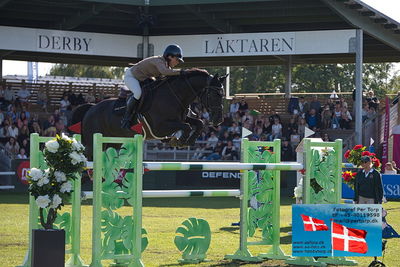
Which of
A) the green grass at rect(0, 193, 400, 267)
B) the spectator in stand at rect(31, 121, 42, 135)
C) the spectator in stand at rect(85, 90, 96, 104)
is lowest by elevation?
the green grass at rect(0, 193, 400, 267)

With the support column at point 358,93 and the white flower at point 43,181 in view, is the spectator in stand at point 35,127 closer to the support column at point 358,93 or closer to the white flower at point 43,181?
the support column at point 358,93

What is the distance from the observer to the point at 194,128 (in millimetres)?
10375

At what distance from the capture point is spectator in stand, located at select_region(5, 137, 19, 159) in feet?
69.3

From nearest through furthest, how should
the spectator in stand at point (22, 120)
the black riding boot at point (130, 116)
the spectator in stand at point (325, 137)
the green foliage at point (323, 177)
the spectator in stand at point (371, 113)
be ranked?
1. the green foliage at point (323, 177)
2. the black riding boot at point (130, 116)
3. the spectator in stand at point (325, 137)
4. the spectator in stand at point (22, 120)
5. the spectator in stand at point (371, 113)

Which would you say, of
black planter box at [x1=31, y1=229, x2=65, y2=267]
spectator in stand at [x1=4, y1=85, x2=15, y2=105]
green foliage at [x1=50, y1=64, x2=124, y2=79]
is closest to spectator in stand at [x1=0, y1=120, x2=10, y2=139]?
spectator in stand at [x1=4, y1=85, x2=15, y2=105]

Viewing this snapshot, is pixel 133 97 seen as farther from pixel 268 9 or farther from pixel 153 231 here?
pixel 268 9

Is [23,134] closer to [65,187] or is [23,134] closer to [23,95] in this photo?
[23,95]

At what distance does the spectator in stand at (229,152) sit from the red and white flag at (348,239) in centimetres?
1377

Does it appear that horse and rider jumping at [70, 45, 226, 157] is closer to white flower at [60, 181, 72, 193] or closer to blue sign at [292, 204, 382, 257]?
blue sign at [292, 204, 382, 257]

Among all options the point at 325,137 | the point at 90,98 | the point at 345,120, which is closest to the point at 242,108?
the point at 345,120

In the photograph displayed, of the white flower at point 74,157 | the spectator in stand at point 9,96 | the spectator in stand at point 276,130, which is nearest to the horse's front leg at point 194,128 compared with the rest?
the white flower at point 74,157

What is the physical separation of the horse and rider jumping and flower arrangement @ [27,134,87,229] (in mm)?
3122

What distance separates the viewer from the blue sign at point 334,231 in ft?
27.0

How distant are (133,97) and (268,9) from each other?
13648 millimetres
